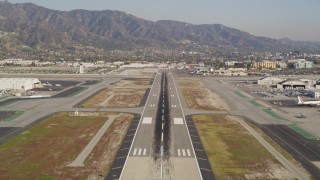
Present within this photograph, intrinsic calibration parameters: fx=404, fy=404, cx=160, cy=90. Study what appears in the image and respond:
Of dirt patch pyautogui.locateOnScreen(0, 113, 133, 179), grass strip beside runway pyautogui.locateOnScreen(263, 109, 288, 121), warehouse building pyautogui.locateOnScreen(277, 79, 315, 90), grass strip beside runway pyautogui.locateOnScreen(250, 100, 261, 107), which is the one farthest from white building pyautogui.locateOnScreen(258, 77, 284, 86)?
dirt patch pyautogui.locateOnScreen(0, 113, 133, 179)

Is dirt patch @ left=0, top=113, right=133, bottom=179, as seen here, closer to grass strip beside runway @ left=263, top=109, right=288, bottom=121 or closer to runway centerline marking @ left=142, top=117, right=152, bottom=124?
runway centerline marking @ left=142, top=117, right=152, bottom=124

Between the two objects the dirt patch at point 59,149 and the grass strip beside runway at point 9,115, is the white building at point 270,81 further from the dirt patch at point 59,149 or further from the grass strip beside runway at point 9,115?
the grass strip beside runway at point 9,115

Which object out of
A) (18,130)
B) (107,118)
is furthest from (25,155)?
(107,118)

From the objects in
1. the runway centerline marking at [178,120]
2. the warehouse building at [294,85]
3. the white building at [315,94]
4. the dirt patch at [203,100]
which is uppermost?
the warehouse building at [294,85]

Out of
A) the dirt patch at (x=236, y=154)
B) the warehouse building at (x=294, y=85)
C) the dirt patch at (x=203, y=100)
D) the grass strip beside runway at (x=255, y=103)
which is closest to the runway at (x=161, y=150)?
the dirt patch at (x=236, y=154)

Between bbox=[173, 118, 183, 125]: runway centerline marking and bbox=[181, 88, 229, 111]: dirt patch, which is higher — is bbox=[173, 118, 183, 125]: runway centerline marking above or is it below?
below
